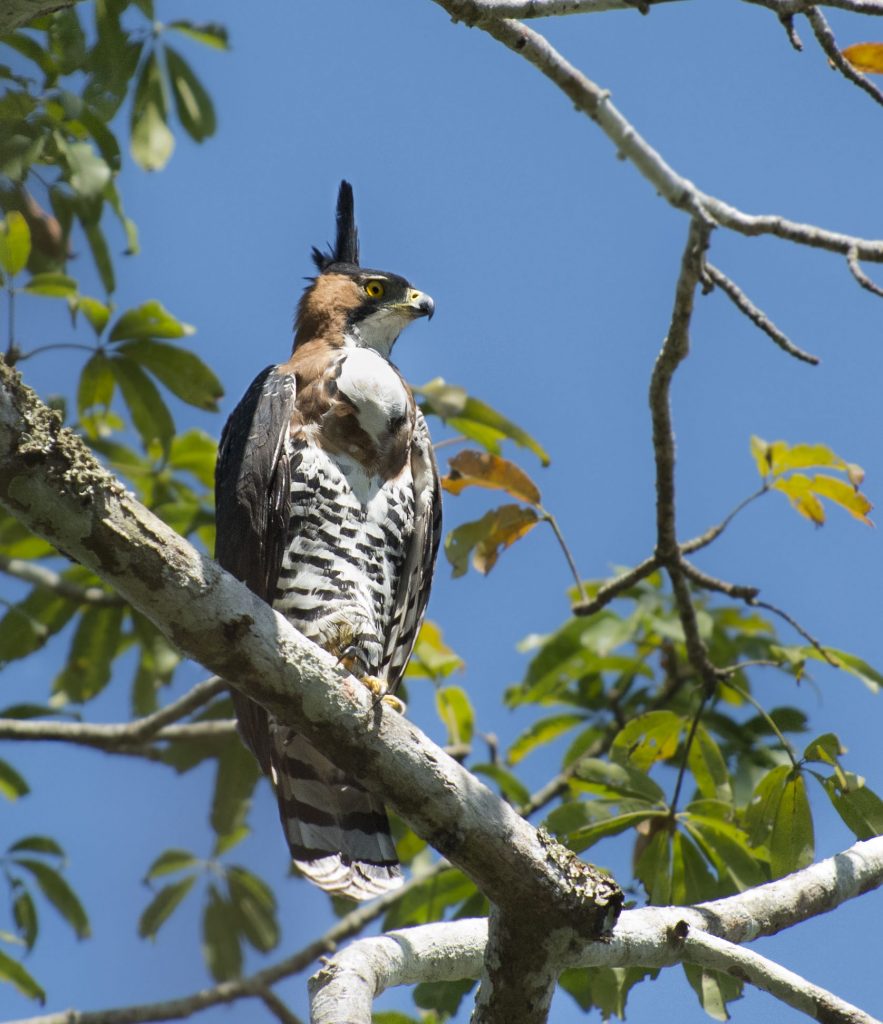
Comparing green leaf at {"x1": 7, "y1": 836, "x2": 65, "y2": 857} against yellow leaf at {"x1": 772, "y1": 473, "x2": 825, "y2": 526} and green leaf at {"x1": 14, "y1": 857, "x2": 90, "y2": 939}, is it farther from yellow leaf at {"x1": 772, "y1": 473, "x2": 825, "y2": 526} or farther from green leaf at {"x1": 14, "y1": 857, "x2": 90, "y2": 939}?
yellow leaf at {"x1": 772, "y1": 473, "x2": 825, "y2": 526}

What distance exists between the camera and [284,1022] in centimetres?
510

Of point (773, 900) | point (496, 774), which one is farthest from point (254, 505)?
point (773, 900)

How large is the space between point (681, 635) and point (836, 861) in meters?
2.01

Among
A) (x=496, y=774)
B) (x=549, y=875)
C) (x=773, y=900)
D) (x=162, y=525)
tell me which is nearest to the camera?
(x=162, y=525)

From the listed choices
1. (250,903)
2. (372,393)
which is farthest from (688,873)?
(250,903)

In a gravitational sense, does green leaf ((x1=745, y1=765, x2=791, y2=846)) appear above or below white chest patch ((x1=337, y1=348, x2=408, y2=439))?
below

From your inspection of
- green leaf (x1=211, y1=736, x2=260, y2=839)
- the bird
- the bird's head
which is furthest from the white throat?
green leaf (x1=211, y1=736, x2=260, y2=839)

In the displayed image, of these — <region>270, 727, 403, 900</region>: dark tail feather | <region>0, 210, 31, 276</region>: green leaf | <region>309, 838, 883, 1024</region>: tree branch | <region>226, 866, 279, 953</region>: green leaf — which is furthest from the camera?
<region>226, 866, 279, 953</region>: green leaf

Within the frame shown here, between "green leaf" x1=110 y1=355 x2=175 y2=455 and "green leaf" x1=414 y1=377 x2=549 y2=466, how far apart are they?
0.98 metres

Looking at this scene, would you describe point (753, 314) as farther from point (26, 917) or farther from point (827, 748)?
point (26, 917)

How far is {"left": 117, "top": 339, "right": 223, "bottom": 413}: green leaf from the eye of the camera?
4.63 meters

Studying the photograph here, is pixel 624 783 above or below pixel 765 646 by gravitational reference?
below

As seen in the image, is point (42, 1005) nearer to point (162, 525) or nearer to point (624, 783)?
point (624, 783)

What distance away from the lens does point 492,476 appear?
4289mm
